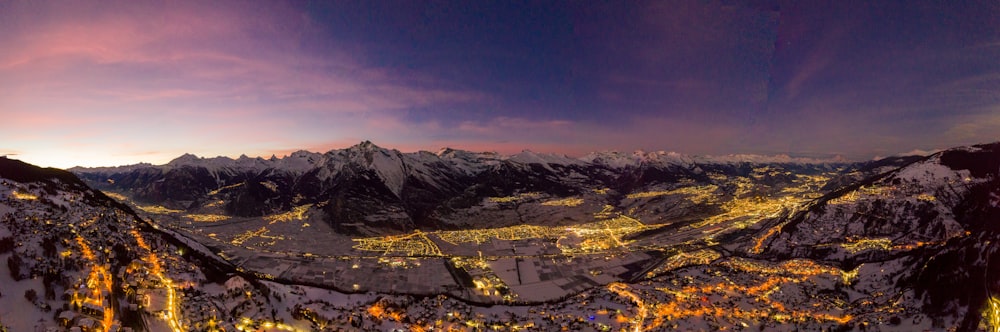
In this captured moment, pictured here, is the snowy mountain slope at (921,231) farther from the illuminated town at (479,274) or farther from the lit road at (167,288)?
the lit road at (167,288)

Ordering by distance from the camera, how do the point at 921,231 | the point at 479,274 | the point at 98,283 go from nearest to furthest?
the point at 98,283 < the point at 921,231 < the point at 479,274

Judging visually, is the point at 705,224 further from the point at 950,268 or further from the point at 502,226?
the point at 950,268

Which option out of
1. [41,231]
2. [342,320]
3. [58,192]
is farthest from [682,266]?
[58,192]

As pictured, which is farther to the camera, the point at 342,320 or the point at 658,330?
the point at 658,330

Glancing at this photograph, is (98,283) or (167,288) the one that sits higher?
(98,283)

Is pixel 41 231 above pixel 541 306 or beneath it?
above

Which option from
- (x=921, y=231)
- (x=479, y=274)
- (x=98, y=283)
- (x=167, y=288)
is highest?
(x=98, y=283)

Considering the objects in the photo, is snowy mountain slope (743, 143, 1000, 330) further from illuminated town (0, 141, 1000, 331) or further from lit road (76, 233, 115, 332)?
lit road (76, 233, 115, 332)

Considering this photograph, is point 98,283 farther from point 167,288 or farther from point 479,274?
point 479,274

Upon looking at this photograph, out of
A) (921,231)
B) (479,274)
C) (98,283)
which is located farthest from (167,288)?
(921,231)

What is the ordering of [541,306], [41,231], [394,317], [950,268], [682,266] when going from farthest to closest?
1. [682,266]
2. [541,306]
3. [950,268]
4. [394,317]
5. [41,231]

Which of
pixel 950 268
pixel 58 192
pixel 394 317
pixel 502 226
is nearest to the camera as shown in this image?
pixel 58 192
